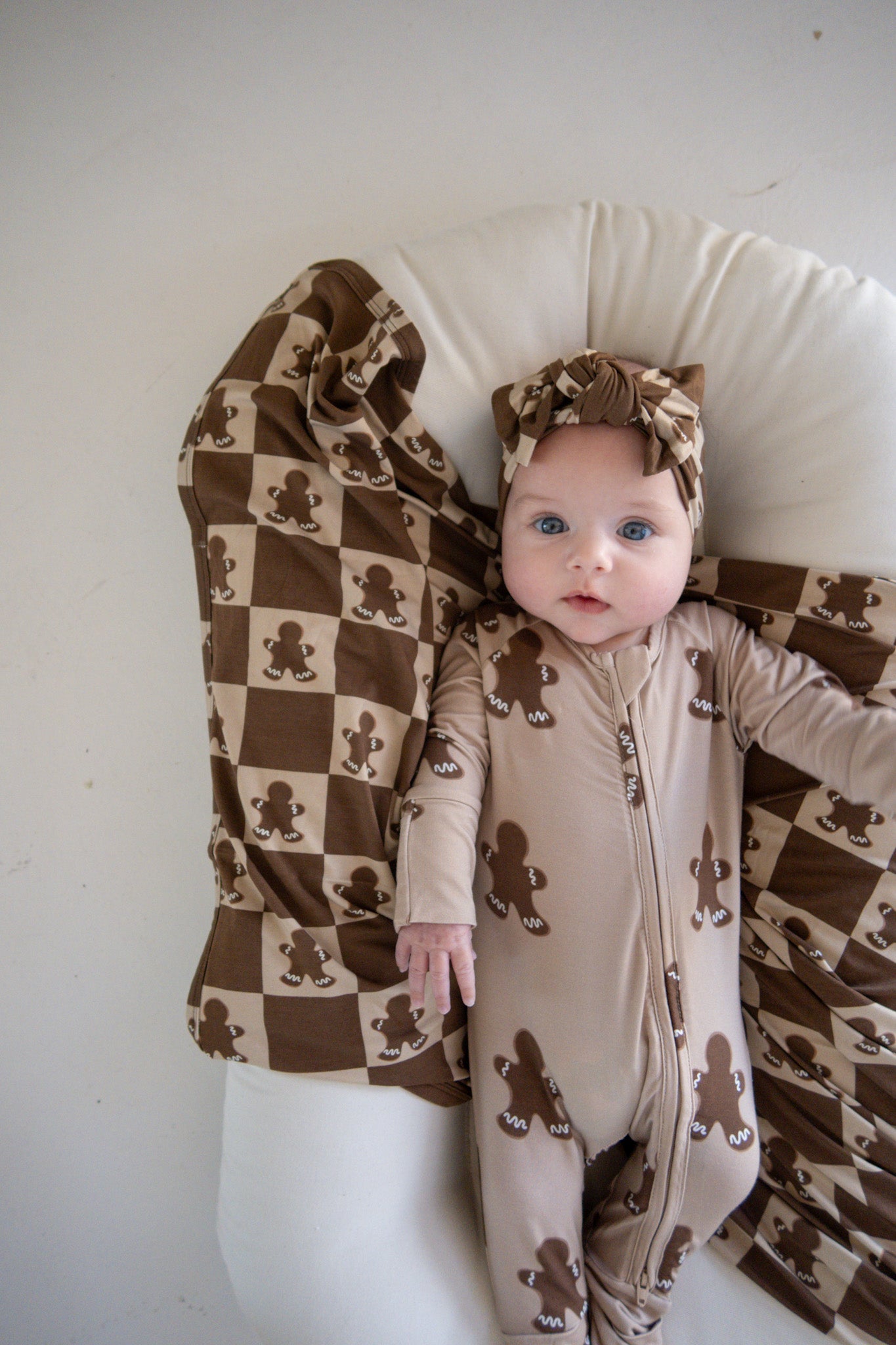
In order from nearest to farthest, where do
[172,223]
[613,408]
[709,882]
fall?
[613,408] → [709,882] → [172,223]

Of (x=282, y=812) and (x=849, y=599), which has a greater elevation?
(x=849, y=599)

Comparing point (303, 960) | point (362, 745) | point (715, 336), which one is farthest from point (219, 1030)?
point (715, 336)

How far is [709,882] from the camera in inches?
39.9

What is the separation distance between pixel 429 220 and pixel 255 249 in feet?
0.77

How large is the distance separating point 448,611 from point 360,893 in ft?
1.13

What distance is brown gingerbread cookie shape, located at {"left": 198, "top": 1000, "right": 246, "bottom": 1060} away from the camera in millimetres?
967

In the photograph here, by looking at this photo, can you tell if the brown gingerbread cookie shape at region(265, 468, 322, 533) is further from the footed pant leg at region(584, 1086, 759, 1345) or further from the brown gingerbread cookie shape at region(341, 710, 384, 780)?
the footed pant leg at region(584, 1086, 759, 1345)

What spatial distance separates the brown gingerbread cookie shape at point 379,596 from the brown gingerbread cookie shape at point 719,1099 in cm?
58

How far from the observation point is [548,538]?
3.20ft

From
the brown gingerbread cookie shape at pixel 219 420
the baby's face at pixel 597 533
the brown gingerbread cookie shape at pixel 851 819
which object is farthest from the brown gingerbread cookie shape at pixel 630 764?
the brown gingerbread cookie shape at pixel 219 420

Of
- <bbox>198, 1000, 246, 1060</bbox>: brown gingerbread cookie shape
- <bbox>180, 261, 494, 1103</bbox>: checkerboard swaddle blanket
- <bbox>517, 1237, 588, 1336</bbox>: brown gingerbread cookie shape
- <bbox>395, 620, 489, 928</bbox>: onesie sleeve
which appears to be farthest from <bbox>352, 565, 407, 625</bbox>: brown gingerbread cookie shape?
<bbox>517, 1237, 588, 1336</bbox>: brown gingerbread cookie shape

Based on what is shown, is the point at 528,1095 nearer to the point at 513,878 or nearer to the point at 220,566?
the point at 513,878

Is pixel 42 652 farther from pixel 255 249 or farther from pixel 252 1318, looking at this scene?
pixel 252 1318

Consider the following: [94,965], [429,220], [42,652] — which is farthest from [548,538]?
[94,965]
